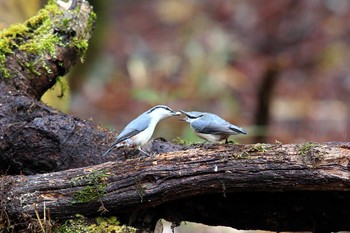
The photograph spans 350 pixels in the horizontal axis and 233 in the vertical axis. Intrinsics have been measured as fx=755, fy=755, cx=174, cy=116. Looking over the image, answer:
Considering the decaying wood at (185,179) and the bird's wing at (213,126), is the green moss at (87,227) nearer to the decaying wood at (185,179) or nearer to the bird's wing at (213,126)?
the decaying wood at (185,179)

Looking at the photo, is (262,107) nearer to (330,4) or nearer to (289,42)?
(289,42)

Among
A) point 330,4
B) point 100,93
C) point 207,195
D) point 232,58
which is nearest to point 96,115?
point 100,93

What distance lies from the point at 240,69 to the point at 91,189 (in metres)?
9.81

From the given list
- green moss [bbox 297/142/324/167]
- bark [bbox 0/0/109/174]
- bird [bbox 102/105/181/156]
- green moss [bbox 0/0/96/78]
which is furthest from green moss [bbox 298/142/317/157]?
green moss [bbox 0/0/96/78]

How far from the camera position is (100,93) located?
13430mm

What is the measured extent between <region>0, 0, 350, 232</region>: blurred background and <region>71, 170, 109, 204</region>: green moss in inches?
251

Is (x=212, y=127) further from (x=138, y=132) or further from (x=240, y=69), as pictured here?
(x=240, y=69)

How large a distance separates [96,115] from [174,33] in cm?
378

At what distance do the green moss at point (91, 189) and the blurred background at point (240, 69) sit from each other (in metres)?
6.38

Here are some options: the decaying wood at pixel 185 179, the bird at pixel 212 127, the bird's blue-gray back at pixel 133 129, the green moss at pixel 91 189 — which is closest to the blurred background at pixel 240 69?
the bird at pixel 212 127

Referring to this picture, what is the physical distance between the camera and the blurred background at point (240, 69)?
11.6m

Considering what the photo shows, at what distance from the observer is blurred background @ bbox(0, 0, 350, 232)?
11.6 m

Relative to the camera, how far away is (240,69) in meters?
13.8

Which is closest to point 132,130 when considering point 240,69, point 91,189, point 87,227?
point 91,189
